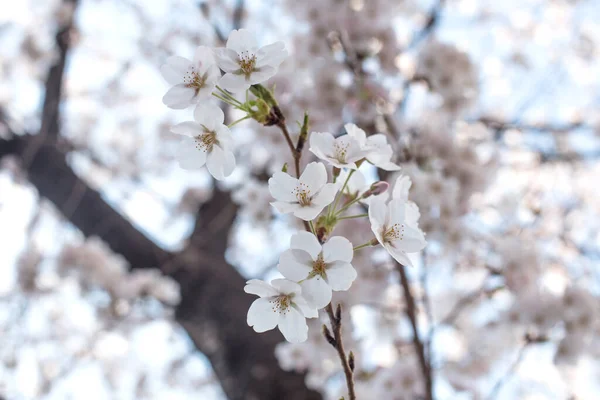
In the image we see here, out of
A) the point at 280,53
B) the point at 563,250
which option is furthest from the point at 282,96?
the point at 563,250

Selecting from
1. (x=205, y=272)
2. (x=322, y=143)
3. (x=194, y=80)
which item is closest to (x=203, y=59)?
(x=194, y=80)

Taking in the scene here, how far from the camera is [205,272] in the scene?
220 cm

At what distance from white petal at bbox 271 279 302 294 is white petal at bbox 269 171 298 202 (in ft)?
0.30

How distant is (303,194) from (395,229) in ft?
0.40

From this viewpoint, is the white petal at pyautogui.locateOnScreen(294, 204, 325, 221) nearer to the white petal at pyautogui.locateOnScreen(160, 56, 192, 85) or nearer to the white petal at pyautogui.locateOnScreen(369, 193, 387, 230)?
the white petal at pyautogui.locateOnScreen(369, 193, 387, 230)

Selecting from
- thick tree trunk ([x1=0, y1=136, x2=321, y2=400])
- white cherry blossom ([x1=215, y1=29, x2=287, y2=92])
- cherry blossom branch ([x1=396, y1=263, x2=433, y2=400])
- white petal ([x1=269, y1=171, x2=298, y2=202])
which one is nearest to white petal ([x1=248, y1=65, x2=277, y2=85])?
white cherry blossom ([x1=215, y1=29, x2=287, y2=92])

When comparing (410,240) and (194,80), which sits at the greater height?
(194,80)

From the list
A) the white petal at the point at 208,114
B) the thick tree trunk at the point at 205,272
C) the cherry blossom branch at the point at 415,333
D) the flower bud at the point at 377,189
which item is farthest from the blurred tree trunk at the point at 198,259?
the white petal at the point at 208,114

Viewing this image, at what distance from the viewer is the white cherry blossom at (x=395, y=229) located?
20.7 inches

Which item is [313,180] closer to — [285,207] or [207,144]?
[285,207]

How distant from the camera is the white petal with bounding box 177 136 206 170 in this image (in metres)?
0.56

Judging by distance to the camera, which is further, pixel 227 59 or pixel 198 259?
pixel 198 259

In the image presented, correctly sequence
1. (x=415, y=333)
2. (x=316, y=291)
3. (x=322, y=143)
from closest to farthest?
(x=316, y=291)
(x=322, y=143)
(x=415, y=333)

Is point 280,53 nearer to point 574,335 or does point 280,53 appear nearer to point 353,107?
point 353,107
